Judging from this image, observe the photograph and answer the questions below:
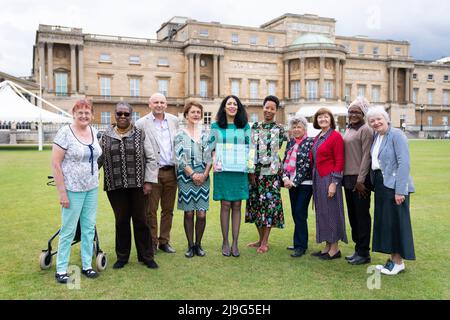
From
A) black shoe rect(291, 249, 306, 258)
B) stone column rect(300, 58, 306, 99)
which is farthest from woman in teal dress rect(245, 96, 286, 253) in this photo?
stone column rect(300, 58, 306, 99)

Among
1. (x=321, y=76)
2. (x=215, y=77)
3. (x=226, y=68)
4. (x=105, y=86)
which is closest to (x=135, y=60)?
(x=105, y=86)

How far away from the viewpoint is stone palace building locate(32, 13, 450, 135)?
5269cm

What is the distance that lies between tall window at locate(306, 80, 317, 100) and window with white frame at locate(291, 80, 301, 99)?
1.36 metres

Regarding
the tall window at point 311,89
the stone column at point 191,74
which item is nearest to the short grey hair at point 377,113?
the stone column at point 191,74

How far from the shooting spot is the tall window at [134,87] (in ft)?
186

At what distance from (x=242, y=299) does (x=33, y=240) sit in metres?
4.25

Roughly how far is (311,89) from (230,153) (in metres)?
56.4

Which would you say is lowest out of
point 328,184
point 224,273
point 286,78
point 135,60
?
point 224,273

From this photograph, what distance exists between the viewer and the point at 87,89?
54344mm

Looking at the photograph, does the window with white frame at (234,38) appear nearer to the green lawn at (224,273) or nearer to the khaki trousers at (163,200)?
the green lawn at (224,273)

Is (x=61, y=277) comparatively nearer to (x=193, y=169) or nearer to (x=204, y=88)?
(x=193, y=169)

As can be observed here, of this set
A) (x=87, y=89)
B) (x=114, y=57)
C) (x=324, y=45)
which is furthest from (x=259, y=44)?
(x=87, y=89)

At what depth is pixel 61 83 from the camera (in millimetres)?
52562
